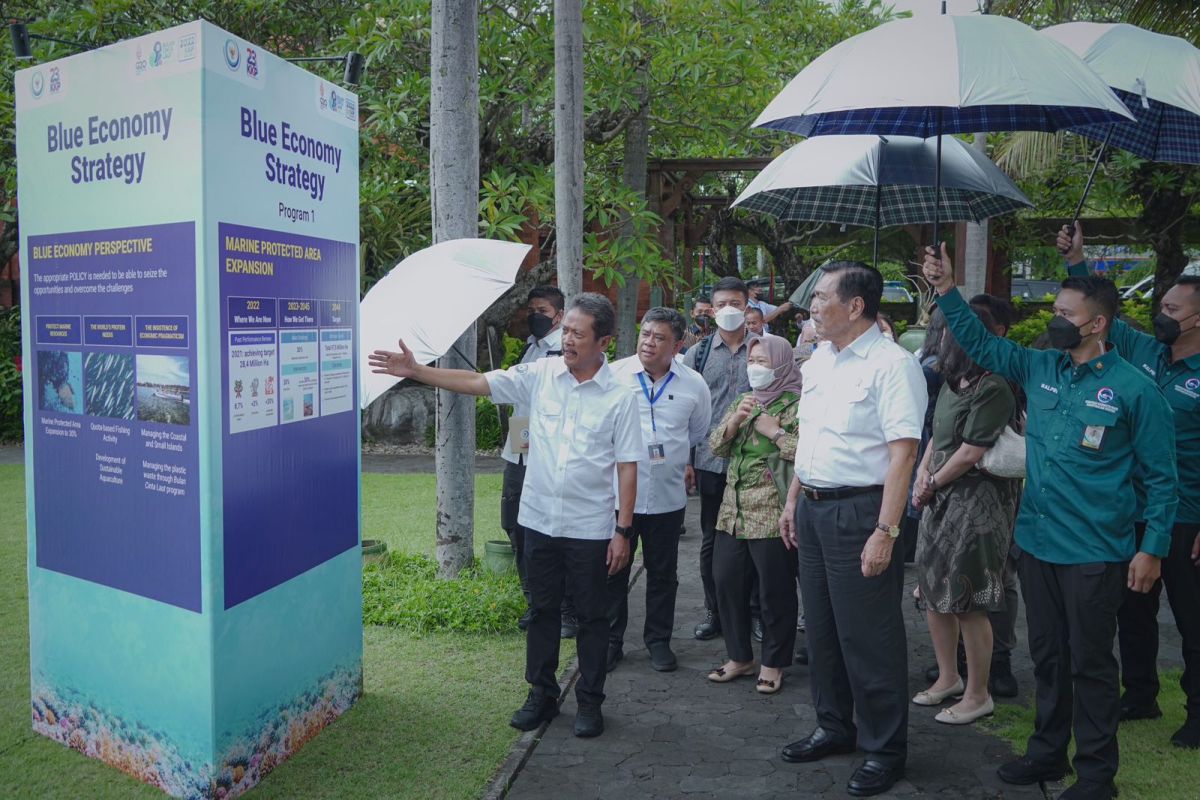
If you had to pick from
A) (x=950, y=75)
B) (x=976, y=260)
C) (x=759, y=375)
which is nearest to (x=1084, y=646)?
(x=759, y=375)

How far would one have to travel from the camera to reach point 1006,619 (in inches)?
190

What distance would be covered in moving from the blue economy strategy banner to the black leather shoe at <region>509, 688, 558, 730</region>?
4.33 feet

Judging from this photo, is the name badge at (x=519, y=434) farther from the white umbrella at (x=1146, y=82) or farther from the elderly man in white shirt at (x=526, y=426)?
the white umbrella at (x=1146, y=82)

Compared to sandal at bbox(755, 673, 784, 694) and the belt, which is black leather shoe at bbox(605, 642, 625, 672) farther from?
the belt

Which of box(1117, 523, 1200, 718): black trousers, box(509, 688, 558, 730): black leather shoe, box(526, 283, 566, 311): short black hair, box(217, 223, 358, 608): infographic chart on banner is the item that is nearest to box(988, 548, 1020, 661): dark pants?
box(1117, 523, 1200, 718): black trousers

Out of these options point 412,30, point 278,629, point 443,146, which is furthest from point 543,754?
point 412,30

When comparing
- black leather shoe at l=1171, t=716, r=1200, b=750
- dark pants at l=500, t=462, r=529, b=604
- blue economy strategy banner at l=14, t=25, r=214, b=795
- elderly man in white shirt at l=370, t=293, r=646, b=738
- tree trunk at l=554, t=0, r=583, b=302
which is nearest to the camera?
blue economy strategy banner at l=14, t=25, r=214, b=795

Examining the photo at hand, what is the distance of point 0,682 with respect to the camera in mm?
4855

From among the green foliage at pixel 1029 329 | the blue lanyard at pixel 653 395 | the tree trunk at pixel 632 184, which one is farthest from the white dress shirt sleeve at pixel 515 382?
the green foliage at pixel 1029 329

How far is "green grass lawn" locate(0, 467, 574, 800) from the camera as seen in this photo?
12.5ft

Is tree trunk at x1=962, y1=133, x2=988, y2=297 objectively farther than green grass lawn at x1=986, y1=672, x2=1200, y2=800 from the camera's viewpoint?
Yes

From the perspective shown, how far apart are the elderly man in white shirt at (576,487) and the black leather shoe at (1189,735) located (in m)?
2.45

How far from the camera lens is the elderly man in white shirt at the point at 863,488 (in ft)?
12.1

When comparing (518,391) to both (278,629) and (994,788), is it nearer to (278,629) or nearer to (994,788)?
(278,629)
